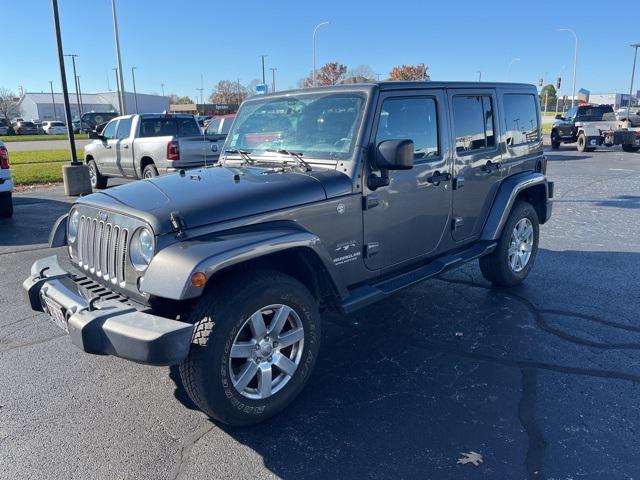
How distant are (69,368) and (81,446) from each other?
1053mm

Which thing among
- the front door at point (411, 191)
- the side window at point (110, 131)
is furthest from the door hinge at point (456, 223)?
the side window at point (110, 131)

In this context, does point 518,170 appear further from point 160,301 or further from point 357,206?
point 160,301

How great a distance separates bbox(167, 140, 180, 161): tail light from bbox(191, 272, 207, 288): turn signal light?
8927 mm

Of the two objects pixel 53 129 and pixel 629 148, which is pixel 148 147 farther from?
pixel 53 129

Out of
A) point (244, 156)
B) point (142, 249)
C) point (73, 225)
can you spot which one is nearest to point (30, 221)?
point (73, 225)

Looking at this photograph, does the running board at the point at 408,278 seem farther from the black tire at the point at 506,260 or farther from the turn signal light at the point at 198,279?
the turn signal light at the point at 198,279

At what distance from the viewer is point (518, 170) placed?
17.6 ft

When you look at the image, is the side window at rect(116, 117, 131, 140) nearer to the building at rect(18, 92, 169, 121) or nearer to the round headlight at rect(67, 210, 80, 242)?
the round headlight at rect(67, 210, 80, 242)

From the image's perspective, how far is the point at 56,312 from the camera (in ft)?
10.1

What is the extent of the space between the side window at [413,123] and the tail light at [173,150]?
308 inches

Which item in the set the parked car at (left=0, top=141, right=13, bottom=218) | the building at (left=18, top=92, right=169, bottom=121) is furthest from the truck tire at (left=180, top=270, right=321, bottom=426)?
the building at (left=18, top=92, right=169, bottom=121)

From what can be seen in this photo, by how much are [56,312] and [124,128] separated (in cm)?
1062

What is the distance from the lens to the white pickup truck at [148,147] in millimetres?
11133

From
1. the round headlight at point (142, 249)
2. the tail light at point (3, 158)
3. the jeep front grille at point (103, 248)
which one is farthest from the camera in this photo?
the tail light at point (3, 158)
